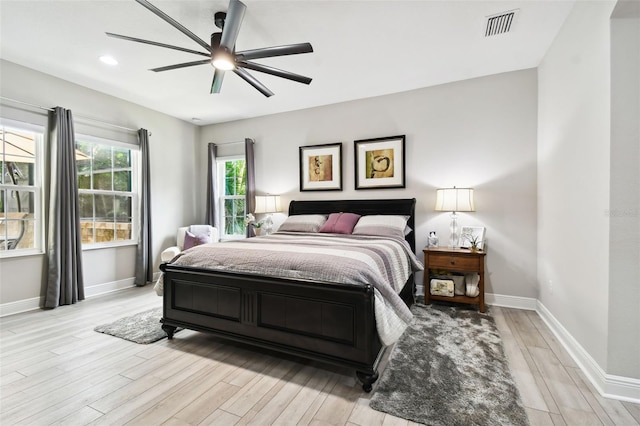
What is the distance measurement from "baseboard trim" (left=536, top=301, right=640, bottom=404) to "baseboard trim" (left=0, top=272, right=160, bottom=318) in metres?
5.25

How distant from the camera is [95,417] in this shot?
1584 mm

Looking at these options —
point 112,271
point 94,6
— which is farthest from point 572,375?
point 112,271

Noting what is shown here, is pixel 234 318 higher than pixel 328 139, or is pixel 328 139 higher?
pixel 328 139

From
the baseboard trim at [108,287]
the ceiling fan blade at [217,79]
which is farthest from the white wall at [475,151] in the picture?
the baseboard trim at [108,287]

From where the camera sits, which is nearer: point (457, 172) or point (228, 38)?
point (228, 38)

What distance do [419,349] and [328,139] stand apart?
3.17m

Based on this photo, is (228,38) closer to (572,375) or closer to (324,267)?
(324,267)

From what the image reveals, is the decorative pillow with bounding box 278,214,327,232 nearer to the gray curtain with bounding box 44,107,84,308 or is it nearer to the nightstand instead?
the nightstand

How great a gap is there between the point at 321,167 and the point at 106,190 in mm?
3189

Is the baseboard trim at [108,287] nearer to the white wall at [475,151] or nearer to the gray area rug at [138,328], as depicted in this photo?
the gray area rug at [138,328]

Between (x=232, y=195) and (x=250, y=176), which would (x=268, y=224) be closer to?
(x=250, y=176)

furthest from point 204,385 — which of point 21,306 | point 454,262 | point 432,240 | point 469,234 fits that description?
point 469,234

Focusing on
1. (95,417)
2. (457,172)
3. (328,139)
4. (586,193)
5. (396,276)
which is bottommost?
(95,417)

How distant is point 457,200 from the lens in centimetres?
335
